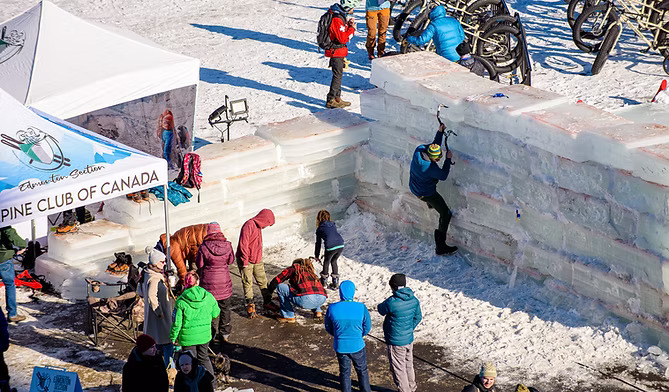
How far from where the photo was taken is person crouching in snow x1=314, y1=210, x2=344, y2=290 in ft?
33.3

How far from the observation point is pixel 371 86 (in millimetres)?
15477

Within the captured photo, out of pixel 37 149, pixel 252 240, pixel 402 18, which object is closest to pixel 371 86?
pixel 402 18

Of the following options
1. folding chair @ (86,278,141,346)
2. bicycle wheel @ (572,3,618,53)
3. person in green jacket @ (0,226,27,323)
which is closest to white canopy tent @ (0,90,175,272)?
person in green jacket @ (0,226,27,323)

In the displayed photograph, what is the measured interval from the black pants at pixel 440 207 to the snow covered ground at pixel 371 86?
16.4 inches

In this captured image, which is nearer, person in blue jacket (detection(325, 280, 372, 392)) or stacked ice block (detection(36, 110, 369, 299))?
person in blue jacket (detection(325, 280, 372, 392))

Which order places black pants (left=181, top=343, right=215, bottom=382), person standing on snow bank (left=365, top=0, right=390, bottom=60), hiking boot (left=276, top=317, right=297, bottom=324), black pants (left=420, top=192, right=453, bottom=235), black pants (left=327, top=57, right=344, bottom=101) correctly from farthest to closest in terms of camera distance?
person standing on snow bank (left=365, top=0, right=390, bottom=60)
black pants (left=327, top=57, right=344, bottom=101)
black pants (left=420, top=192, right=453, bottom=235)
hiking boot (left=276, top=317, right=297, bottom=324)
black pants (left=181, top=343, right=215, bottom=382)

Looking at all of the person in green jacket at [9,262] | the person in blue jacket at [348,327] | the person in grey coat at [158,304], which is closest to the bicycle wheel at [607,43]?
the person in blue jacket at [348,327]

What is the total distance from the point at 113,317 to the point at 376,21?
8.35 m

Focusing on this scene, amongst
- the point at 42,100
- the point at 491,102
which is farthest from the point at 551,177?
the point at 42,100

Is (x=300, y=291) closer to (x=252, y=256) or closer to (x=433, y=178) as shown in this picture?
(x=252, y=256)

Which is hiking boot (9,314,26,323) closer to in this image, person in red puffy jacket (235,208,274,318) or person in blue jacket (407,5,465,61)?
person in red puffy jacket (235,208,274,318)

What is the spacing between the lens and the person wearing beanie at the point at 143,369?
288 inches

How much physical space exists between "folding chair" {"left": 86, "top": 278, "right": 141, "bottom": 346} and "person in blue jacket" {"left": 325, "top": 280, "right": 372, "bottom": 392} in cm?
224

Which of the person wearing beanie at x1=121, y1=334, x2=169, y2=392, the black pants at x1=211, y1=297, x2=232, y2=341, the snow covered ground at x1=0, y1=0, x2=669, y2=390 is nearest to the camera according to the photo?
the person wearing beanie at x1=121, y1=334, x2=169, y2=392
